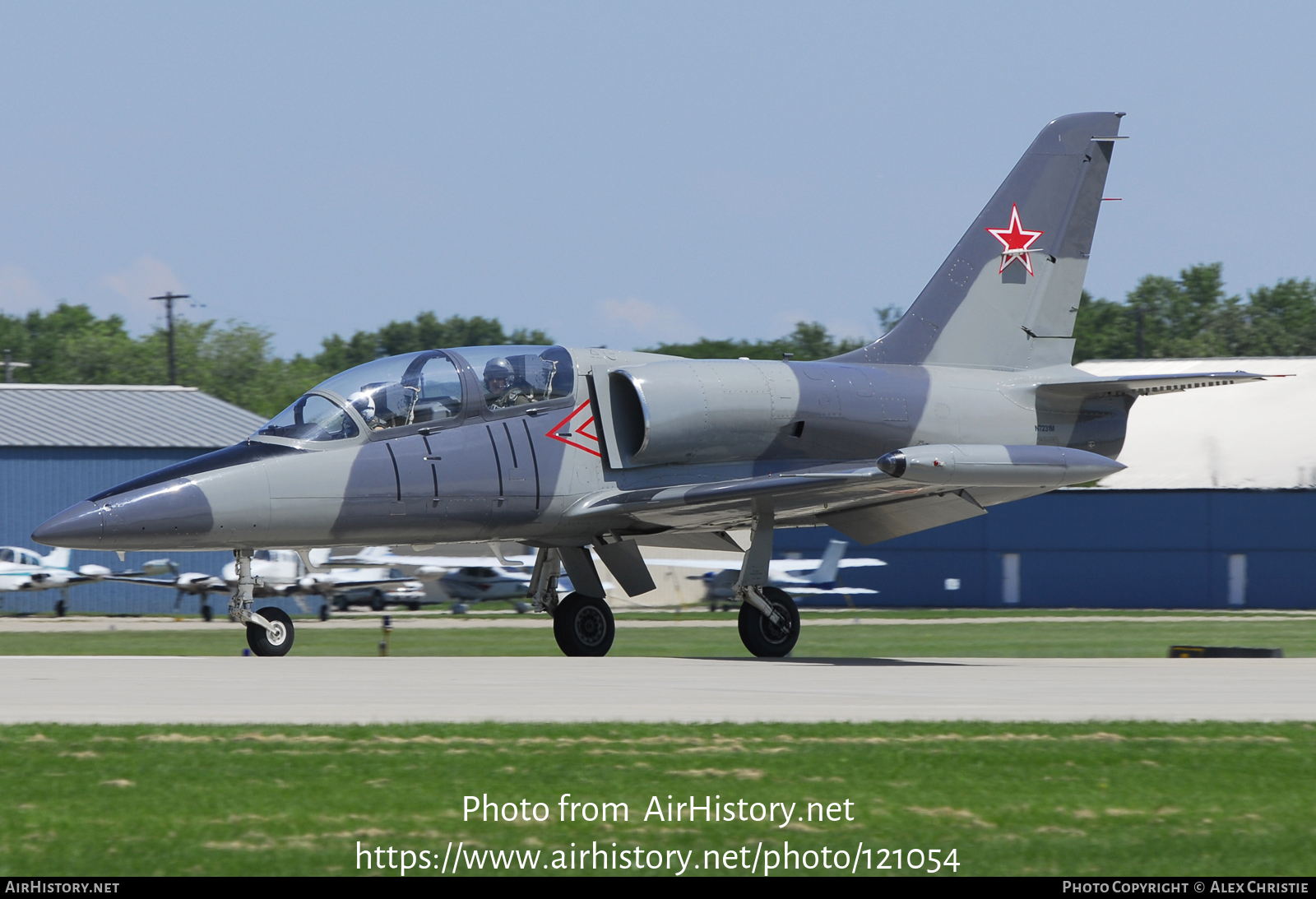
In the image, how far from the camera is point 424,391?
16094mm

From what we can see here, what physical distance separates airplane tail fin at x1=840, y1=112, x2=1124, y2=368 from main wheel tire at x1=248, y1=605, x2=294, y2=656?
779cm

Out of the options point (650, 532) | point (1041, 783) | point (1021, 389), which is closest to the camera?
point (1041, 783)

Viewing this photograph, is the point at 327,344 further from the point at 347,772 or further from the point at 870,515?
the point at 347,772

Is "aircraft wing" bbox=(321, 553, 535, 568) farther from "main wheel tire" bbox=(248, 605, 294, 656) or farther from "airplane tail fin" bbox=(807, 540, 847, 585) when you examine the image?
"main wheel tire" bbox=(248, 605, 294, 656)

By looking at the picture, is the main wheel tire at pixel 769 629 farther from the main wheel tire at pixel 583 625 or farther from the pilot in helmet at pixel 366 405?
the pilot in helmet at pixel 366 405

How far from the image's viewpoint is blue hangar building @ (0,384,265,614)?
1845 inches

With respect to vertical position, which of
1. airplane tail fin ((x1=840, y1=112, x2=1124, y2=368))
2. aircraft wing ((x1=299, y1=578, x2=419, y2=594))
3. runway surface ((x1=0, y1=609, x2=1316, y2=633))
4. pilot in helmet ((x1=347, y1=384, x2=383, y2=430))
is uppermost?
airplane tail fin ((x1=840, y1=112, x2=1124, y2=368))

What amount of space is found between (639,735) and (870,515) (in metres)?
9.40

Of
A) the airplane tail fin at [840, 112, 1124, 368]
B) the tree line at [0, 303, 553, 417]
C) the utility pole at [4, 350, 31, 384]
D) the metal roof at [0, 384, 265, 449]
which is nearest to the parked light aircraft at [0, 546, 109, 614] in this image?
the metal roof at [0, 384, 265, 449]

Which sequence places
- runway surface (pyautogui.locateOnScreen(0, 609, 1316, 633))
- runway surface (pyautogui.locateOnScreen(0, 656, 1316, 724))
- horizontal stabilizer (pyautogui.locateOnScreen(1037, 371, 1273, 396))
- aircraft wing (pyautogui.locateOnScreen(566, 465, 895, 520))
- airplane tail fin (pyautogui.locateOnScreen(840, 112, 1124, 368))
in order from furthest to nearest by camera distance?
runway surface (pyautogui.locateOnScreen(0, 609, 1316, 633)), airplane tail fin (pyautogui.locateOnScreen(840, 112, 1124, 368)), horizontal stabilizer (pyautogui.locateOnScreen(1037, 371, 1273, 396)), aircraft wing (pyautogui.locateOnScreen(566, 465, 895, 520)), runway surface (pyautogui.locateOnScreen(0, 656, 1316, 724))

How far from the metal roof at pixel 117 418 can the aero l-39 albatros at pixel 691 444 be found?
107 ft
